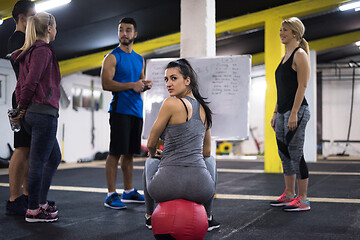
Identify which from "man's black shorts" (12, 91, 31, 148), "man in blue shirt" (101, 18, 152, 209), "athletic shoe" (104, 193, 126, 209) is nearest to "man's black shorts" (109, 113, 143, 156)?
"man in blue shirt" (101, 18, 152, 209)

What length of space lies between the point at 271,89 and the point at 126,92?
361 cm

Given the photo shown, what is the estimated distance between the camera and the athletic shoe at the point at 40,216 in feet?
7.30

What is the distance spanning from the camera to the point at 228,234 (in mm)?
1970

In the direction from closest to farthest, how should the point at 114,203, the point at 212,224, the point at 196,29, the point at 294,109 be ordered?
the point at 212,224 → the point at 294,109 → the point at 114,203 → the point at 196,29

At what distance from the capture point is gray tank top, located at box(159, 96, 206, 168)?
1.66m

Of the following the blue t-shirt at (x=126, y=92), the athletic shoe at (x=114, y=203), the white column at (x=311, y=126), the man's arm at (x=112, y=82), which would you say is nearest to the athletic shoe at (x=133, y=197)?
the athletic shoe at (x=114, y=203)

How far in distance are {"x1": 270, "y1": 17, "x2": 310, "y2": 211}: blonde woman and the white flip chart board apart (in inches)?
11.6

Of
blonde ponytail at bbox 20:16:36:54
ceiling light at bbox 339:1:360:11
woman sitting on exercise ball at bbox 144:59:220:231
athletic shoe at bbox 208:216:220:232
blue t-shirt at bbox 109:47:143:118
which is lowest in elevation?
athletic shoe at bbox 208:216:220:232

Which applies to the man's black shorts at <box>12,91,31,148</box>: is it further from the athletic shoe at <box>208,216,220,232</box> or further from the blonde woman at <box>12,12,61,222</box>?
the athletic shoe at <box>208,216,220,232</box>

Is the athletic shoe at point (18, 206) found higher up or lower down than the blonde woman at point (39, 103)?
lower down

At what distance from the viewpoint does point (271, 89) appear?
5887mm

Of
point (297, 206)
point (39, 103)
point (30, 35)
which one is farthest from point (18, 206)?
point (297, 206)

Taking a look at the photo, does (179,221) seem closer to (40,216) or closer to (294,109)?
(40,216)

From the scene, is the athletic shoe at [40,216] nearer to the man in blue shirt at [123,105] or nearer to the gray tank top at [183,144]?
the man in blue shirt at [123,105]
